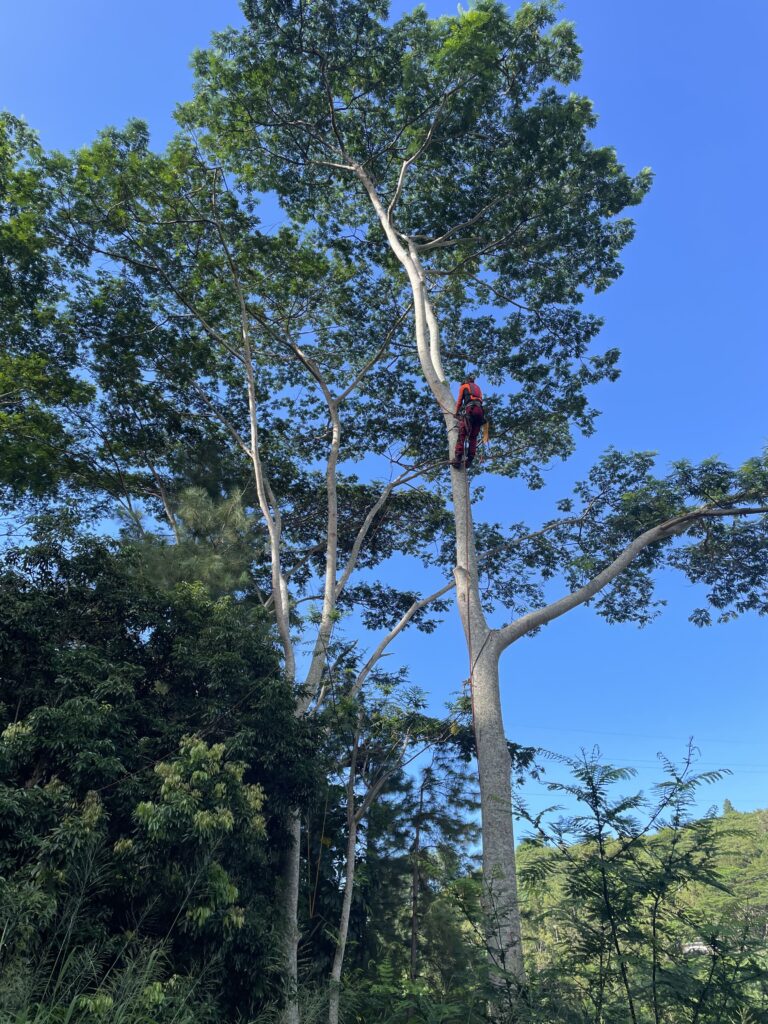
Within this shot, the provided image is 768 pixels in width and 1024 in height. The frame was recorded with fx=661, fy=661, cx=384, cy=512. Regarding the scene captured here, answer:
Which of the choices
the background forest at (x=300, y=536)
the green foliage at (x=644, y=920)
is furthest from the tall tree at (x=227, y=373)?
the green foliage at (x=644, y=920)

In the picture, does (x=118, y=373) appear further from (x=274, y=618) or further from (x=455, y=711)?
(x=455, y=711)

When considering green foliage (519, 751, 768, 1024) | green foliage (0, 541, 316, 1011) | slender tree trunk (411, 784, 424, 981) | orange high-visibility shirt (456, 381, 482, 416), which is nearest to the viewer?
green foliage (519, 751, 768, 1024)

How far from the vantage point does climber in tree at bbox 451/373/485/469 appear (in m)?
8.28

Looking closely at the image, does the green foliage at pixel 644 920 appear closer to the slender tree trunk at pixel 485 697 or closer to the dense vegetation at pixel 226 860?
the dense vegetation at pixel 226 860

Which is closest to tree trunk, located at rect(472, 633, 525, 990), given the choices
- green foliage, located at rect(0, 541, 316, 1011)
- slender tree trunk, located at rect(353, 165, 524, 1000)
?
slender tree trunk, located at rect(353, 165, 524, 1000)

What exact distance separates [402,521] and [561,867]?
10874mm

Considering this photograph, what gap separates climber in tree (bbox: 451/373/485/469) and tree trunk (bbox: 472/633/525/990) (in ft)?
7.66

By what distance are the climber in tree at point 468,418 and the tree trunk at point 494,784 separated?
7.66ft

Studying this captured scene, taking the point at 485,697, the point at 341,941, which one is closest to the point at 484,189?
the point at 485,697

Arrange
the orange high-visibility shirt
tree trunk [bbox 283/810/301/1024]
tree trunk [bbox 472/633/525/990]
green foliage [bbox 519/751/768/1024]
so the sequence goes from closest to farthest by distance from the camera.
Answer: green foliage [bbox 519/751/768/1024] < tree trunk [bbox 472/633/525/990] < tree trunk [bbox 283/810/301/1024] < the orange high-visibility shirt

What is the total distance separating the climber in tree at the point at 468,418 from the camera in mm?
8281

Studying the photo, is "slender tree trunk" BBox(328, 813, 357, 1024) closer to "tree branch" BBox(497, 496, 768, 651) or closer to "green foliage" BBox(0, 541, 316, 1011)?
"green foliage" BBox(0, 541, 316, 1011)

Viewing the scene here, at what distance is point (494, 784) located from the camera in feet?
22.8

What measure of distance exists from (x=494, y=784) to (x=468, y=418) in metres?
4.28
